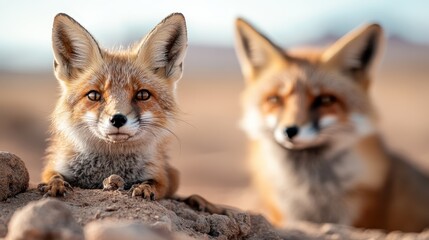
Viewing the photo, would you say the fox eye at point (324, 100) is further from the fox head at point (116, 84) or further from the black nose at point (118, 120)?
the black nose at point (118, 120)

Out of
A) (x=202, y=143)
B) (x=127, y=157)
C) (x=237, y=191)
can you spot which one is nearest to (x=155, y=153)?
(x=127, y=157)

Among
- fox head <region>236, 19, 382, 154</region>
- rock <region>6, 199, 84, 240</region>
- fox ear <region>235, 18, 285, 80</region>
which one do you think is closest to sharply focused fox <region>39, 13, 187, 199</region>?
rock <region>6, 199, 84, 240</region>

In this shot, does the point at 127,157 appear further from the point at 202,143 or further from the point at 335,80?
the point at 202,143

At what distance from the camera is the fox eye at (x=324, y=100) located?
8609 millimetres

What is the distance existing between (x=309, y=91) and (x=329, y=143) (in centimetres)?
69

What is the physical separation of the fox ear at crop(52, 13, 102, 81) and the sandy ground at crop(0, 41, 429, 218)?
816 mm

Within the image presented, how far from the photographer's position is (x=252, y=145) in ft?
33.0

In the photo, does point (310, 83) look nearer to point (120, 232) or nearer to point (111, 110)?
point (111, 110)

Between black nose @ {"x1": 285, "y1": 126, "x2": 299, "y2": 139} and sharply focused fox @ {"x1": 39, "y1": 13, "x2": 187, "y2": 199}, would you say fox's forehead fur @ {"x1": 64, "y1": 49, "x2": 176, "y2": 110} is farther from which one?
black nose @ {"x1": 285, "y1": 126, "x2": 299, "y2": 139}

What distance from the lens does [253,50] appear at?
31.3 ft

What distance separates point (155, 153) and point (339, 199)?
4.27 meters

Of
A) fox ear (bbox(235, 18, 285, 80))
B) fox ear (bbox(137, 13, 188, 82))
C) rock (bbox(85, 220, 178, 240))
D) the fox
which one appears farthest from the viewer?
fox ear (bbox(235, 18, 285, 80))

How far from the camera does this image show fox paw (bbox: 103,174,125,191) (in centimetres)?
493

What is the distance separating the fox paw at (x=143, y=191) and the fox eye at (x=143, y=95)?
0.57 m
